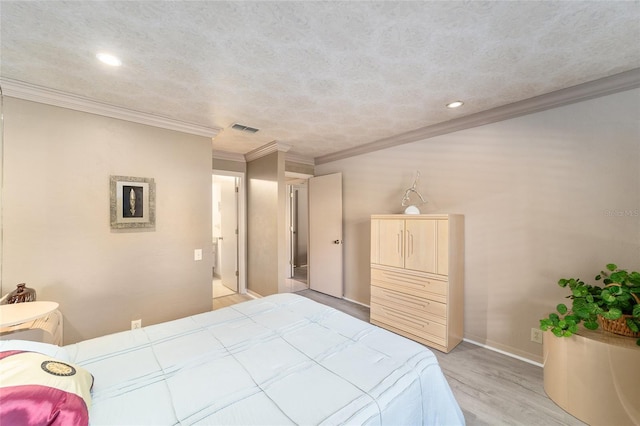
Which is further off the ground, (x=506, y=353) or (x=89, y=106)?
(x=89, y=106)

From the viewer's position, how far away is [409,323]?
271 centimetres

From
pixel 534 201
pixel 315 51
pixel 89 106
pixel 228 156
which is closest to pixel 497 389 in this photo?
pixel 534 201

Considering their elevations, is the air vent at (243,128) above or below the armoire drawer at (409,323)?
above

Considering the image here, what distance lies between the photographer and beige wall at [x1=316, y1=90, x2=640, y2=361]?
1899mm

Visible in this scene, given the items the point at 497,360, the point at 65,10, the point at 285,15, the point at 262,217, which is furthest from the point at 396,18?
the point at 262,217

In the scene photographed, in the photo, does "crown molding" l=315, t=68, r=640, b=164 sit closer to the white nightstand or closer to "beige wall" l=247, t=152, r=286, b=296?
"beige wall" l=247, t=152, r=286, b=296

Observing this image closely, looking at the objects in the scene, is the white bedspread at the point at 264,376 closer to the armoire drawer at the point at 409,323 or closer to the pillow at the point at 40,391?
the pillow at the point at 40,391

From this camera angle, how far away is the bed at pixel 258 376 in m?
0.94

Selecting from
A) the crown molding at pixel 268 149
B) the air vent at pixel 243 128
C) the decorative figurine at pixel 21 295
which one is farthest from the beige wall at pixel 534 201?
the decorative figurine at pixel 21 295

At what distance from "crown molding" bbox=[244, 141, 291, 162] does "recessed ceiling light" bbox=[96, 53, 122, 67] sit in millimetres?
1970

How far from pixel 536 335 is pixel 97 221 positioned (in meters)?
→ 4.20

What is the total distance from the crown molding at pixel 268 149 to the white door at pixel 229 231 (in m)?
0.70

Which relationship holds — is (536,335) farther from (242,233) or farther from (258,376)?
(242,233)

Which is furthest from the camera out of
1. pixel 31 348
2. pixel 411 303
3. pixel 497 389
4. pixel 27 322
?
pixel 411 303
